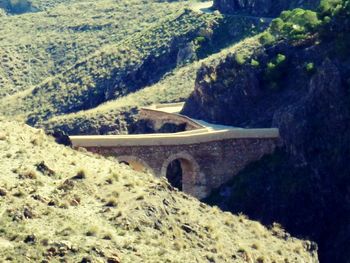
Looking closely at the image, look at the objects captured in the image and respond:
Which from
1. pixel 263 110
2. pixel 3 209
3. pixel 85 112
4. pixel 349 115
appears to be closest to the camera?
pixel 3 209

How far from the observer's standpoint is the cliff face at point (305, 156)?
94938 mm

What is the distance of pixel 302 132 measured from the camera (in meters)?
97.6

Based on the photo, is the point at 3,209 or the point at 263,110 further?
the point at 263,110

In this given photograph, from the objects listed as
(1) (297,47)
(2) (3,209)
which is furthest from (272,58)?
(2) (3,209)

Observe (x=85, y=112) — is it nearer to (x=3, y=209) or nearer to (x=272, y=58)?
(x=272, y=58)

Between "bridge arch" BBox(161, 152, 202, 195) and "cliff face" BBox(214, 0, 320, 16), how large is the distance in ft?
98.7

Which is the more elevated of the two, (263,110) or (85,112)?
(263,110)

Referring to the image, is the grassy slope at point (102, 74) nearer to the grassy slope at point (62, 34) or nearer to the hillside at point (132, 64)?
the hillside at point (132, 64)

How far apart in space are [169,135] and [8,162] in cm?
2651

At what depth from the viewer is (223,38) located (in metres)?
138

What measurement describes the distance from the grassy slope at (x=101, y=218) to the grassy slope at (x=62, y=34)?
77.7 meters

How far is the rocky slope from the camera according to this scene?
95.1 m

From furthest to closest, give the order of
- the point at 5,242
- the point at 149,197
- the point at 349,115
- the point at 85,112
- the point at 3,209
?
the point at 85,112
the point at 349,115
the point at 149,197
the point at 3,209
the point at 5,242

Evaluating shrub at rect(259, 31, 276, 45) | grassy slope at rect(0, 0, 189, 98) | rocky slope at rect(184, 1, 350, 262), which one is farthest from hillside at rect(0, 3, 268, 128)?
rocky slope at rect(184, 1, 350, 262)
